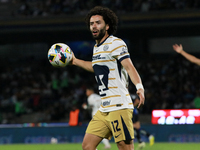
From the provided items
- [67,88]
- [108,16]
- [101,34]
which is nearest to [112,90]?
[101,34]

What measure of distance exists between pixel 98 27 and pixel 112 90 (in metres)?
0.75

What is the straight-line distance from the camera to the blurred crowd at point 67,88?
63.0 ft

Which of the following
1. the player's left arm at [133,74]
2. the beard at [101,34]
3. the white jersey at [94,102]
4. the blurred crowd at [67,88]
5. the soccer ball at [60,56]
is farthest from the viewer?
the blurred crowd at [67,88]

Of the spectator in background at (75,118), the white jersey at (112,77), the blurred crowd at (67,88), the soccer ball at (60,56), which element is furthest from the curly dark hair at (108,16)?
the blurred crowd at (67,88)

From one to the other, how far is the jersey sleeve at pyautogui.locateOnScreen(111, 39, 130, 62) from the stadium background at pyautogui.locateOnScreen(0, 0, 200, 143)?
43.7 feet

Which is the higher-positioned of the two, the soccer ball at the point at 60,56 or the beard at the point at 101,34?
the beard at the point at 101,34

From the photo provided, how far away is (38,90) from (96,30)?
17.2 meters

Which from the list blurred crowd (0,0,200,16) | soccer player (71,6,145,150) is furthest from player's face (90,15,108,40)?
blurred crowd (0,0,200,16)

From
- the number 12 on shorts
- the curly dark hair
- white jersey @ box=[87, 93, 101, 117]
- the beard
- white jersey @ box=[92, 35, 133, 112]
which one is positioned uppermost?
the curly dark hair

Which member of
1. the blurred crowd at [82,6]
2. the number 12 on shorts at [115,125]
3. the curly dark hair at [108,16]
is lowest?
the number 12 on shorts at [115,125]

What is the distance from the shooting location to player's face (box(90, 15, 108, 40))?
4.63 m

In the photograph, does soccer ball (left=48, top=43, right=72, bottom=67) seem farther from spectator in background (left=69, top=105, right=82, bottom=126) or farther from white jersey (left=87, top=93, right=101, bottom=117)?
spectator in background (left=69, top=105, right=82, bottom=126)

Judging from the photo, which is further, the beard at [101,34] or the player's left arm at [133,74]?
the beard at [101,34]

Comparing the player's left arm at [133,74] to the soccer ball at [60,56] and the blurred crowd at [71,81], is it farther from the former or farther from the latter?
the blurred crowd at [71,81]
